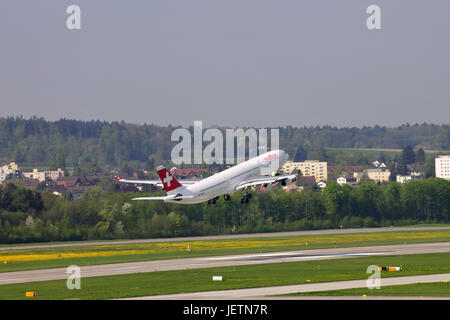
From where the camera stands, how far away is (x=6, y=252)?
116 m

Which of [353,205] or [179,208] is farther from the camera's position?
[353,205]

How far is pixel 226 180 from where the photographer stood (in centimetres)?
10144

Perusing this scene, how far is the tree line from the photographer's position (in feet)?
479

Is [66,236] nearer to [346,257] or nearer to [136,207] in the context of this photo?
[136,207]

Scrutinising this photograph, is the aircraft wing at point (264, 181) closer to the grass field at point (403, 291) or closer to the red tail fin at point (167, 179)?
the red tail fin at point (167, 179)

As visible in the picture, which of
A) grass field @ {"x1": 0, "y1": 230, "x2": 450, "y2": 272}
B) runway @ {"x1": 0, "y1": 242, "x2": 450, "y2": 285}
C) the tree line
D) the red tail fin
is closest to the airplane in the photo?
the red tail fin

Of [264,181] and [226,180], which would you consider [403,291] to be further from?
[264,181]

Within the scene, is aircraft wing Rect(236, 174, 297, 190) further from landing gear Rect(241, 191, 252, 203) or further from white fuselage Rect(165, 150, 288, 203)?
landing gear Rect(241, 191, 252, 203)

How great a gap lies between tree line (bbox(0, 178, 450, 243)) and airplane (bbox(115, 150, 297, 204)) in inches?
1506

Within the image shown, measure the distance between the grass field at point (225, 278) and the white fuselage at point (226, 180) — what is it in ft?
43.6

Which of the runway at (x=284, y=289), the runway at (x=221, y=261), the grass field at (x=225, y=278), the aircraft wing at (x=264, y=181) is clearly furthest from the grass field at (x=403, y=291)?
the aircraft wing at (x=264, y=181)
